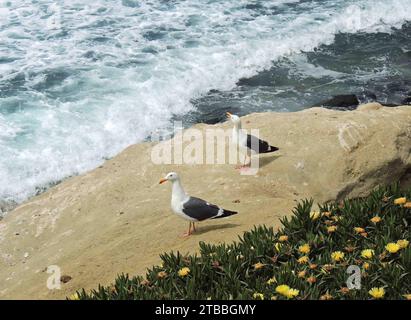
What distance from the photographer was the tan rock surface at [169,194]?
679cm

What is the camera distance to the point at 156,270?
4992 mm

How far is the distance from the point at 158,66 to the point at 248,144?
955cm

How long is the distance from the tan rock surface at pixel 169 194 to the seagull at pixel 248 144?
0.78 feet

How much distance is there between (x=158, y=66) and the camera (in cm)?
1772

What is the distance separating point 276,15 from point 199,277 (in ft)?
59.6

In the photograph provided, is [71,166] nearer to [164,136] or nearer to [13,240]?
[164,136]

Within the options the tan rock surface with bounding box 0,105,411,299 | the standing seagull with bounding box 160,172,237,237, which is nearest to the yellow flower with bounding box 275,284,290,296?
the tan rock surface with bounding box 0,105,411,299

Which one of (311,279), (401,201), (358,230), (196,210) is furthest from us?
(196,210)

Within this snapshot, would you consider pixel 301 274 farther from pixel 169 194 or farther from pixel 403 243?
pixel 169 194

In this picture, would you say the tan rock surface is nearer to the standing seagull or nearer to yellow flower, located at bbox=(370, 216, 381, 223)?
the standing seagull

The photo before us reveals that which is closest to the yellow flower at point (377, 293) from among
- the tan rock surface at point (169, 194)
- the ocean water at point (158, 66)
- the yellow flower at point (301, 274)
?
the yellow flower at point (301, 274)

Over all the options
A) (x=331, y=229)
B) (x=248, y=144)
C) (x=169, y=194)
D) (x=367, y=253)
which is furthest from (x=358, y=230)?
(x=169, y=194)

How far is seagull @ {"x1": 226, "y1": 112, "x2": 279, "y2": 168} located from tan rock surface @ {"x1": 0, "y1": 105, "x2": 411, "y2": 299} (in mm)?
238

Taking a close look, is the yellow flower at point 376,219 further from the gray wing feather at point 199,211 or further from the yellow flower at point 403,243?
the gray wing feather at point 199,211
